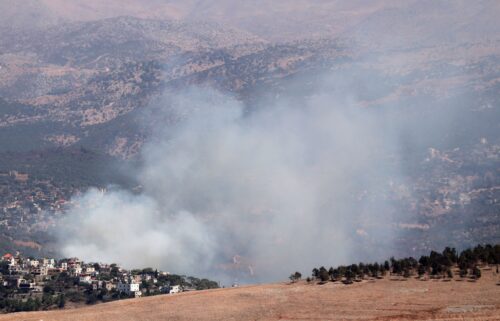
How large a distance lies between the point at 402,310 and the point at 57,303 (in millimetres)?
58727

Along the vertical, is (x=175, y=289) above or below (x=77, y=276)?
below

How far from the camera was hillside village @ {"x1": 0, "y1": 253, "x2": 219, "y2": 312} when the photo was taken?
12099 cm

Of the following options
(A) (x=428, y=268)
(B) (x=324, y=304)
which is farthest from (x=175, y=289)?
(B) (x=324, y=304)

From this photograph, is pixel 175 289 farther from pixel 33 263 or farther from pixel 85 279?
pixel 33 263

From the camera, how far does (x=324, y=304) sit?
74750 millimetres

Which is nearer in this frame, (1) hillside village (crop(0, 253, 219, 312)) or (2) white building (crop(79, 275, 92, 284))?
(1) hillside village (crop(0, 253, 219, 312))

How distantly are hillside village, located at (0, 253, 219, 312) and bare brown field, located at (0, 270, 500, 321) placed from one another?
121ft

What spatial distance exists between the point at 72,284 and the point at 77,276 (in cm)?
640

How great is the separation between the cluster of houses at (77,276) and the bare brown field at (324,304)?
4510 centimetres

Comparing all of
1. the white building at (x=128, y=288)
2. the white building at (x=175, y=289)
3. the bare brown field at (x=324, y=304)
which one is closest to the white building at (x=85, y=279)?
the white building at (x=128, y=288)

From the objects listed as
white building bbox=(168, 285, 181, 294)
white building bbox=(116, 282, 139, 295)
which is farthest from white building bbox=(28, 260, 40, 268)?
white building bbox=(168, 285, 181, 294)

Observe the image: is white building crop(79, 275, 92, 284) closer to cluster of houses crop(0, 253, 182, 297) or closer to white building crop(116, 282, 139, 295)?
cluster of houses crop(0, 253, 182, 297)

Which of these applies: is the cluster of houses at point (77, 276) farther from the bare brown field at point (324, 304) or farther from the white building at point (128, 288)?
the bare brown field at point (324, 304)

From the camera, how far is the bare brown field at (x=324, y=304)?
68256 millimetres
